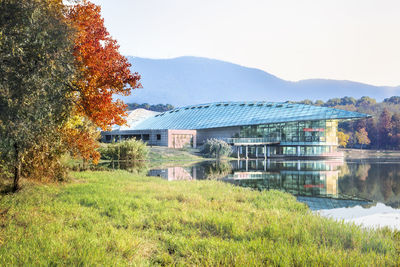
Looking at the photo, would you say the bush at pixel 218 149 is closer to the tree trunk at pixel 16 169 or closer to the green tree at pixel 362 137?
the tree trunk at pixel 16 169

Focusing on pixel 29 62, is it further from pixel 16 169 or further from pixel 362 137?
pixel 362 137

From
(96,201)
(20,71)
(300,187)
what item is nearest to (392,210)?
(300,187)

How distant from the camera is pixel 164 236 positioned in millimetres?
6016

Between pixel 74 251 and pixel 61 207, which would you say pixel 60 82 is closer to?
pixel 61 207

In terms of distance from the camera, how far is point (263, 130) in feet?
196

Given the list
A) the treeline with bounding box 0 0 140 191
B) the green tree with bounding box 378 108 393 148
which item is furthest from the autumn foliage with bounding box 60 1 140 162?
the green tree with bounding box 378 108 393 148

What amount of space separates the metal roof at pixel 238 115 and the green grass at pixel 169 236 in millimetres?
48197

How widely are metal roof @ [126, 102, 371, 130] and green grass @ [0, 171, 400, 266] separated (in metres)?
48.2

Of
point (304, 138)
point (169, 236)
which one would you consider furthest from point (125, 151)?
point (304, 138)

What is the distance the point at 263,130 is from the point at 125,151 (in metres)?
32.0

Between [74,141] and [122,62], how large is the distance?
3.79m

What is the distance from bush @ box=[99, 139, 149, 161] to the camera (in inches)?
1316

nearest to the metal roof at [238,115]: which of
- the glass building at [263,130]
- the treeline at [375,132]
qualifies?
the glass building at [263,130]

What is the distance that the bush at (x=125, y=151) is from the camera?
1316 inches
